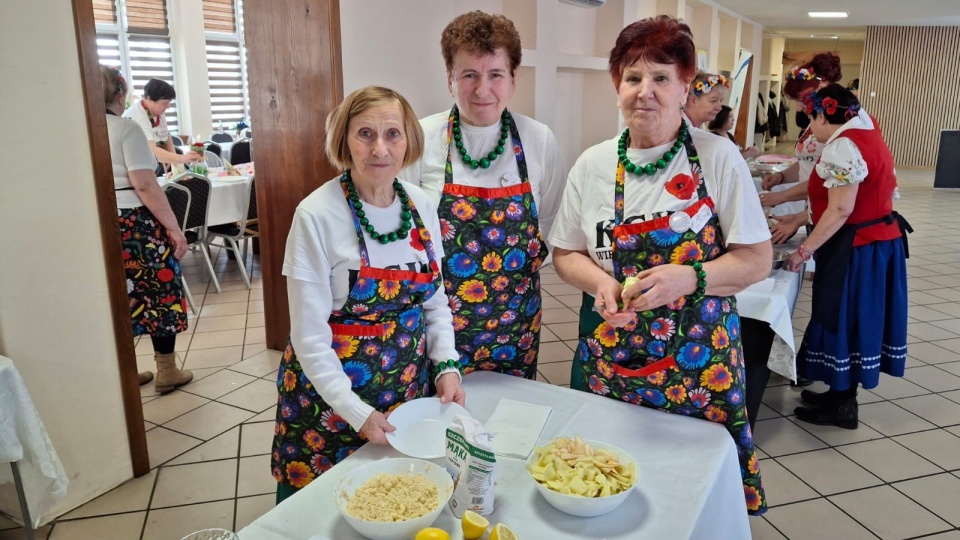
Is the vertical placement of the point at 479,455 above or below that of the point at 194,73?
below

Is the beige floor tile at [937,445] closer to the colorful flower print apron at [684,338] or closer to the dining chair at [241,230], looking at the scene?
the colorful flower print apron at [684,338]

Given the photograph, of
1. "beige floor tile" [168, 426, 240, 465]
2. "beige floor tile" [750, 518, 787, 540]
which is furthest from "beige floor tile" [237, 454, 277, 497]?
"beige floor tile" [750, 518, 787, 540]

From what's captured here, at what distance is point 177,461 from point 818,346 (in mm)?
2871

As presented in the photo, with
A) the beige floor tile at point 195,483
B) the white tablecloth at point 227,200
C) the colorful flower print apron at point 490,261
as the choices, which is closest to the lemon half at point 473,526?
the colorful flower print apron at point 490,261

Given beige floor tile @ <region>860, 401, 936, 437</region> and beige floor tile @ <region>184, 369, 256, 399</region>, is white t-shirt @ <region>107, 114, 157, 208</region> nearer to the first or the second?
beige floor tile @ <region>184, 369, 256, 399</region>

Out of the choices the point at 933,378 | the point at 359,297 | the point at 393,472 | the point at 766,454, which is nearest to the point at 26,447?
the point at 359,297

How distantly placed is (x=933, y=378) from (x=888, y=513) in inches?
65.6

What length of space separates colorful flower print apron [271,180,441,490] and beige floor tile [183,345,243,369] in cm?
243

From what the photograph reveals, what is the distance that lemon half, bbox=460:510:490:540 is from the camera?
1.10 m

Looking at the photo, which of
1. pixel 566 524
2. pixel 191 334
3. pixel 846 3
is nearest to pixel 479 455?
pixel 566 524

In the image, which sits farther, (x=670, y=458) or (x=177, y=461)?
(x=177, y=461)

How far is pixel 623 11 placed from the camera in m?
6.24

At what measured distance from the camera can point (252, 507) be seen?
8.21 feet

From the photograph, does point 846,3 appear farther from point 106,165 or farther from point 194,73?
point 106,165
